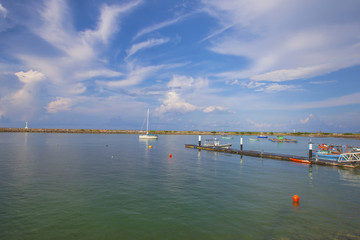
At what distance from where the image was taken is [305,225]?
40.8 ft

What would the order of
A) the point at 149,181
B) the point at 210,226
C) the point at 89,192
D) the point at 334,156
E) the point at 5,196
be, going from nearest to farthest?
the point at 210,226 → the point at 5,196 → the point at 89,192 → the point at 149,181 → the point at 334,156

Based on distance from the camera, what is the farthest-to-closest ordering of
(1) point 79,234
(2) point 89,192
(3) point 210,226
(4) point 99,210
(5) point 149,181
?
(5) point 149,181 → (2) point 89,192 → (4) point 99,210 → (3) point 210,226 → (1) point 79,234

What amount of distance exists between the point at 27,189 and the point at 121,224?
11.7 m

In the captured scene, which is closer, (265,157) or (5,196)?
(5,196)

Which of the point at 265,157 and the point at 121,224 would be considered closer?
the point at 121,224

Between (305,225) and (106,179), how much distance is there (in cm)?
1819

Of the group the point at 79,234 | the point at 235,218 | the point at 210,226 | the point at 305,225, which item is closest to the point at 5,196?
the point at 79,234

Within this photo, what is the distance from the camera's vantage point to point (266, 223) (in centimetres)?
1258

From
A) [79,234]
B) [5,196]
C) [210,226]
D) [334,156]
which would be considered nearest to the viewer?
[79,234]

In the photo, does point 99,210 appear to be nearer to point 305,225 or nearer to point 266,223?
point 266,223

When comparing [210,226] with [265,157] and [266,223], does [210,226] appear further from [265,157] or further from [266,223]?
[265,157]

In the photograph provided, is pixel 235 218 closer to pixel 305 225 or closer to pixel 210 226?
pixel 210 226

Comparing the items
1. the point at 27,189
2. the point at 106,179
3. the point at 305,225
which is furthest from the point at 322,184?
the point at 27,189

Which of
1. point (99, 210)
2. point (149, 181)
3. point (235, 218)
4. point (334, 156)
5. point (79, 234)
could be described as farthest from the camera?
point (334, 156)
